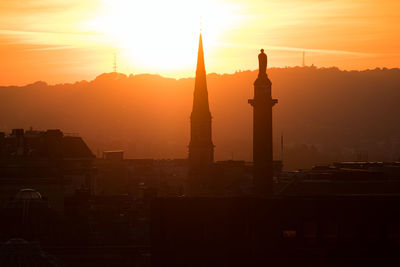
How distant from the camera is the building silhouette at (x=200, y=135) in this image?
380ft

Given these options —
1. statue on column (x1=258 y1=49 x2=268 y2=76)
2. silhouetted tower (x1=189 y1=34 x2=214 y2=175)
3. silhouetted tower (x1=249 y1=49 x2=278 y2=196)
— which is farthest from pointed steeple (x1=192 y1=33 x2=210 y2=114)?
silhouetted tower (x1=249 y1=49 x2=278 y2=196)

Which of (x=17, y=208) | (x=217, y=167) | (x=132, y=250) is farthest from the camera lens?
(x=217, y=167)

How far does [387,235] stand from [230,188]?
50.3 meters

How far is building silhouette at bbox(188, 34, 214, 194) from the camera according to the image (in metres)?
116

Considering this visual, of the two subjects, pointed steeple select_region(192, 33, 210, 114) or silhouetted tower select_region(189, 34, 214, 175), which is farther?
pointed steeple select_region(192, 33, 210, 114)

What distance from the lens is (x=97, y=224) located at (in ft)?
260

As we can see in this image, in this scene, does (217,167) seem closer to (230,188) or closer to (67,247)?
(230,188)

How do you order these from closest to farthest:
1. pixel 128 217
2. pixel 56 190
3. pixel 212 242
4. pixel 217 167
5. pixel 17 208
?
pixel 212 242, pixel 17 208, pixel 128 217, pixel 56 190, pixel 217 167

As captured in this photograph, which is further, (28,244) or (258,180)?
(258,180)

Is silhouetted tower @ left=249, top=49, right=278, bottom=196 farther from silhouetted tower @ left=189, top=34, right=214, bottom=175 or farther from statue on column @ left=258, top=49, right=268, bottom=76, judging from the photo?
silhouetted tower @ left=189, top=34, right=214, bottom=175

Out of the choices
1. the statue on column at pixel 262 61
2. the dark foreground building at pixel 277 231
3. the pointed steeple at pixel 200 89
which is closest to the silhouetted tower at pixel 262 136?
the statue on column at pixel 262 61

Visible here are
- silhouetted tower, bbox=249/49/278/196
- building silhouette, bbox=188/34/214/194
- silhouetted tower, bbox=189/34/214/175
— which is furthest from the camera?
silhouetted tower, bbox=189/34/214/175

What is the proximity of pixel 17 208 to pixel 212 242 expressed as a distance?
26.9 meters

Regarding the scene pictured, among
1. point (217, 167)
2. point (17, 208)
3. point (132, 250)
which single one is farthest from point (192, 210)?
point (217, 167)
